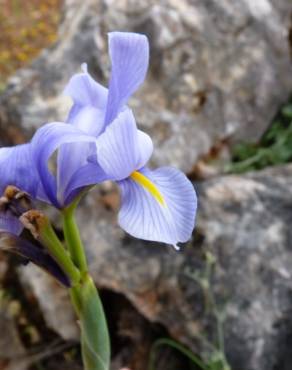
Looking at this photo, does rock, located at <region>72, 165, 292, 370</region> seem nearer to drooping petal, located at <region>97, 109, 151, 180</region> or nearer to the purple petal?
the purple petal

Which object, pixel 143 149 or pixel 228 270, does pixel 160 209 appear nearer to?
pixel 143 149

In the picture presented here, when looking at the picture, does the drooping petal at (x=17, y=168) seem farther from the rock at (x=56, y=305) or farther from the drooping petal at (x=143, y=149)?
the rock at (x=56, y=305)

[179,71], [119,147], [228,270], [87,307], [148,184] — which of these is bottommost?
[228,270]

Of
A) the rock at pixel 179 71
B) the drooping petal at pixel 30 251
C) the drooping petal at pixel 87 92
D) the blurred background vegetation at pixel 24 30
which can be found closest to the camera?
the drooping petal at pixel 30 251

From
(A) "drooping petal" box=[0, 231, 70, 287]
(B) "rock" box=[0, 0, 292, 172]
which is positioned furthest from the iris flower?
(B) "rock" box=[0, 0, 292, 172]

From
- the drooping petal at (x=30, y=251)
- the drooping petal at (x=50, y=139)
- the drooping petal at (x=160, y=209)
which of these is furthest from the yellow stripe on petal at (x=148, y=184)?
the drooping petal at (x=30, y=251)

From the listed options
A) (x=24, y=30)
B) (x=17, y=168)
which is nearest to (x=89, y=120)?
(x=17, y=168)
